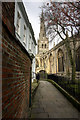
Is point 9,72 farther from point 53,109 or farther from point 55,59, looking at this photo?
point 55,59

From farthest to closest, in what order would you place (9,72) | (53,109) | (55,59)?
(55,59), (53,109), (9,72)

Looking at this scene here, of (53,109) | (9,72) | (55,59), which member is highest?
(55,59)

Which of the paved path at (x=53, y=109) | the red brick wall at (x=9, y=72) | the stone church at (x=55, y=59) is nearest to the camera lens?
the red brick wall at (x=9, y=72)

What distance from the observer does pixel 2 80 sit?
1.01 metres

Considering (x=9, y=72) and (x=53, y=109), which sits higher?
(x=9, y=72)

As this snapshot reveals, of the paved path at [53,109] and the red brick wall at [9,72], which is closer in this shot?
the red brick wall at [9,72]

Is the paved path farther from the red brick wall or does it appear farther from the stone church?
the red brick wall

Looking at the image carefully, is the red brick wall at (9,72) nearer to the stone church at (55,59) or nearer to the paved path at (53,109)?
the paved path at (53,109)

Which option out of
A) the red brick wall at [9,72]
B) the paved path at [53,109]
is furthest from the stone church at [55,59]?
the red brick wall at [9,72]

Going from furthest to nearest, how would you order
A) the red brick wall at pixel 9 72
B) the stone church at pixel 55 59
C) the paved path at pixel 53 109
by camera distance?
the stone church at pixel 55 59, the paved path at pixel 53 109, the red brick wall at pixel 9 72

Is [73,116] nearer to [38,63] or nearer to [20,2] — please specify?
[20,2]

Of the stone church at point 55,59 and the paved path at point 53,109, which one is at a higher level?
the stone church at point 55,59

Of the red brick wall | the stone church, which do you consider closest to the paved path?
the stone church

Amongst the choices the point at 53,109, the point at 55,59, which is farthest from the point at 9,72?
the point at 55,59
